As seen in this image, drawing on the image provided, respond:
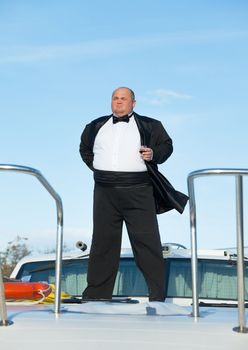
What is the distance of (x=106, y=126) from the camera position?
17.0 feet

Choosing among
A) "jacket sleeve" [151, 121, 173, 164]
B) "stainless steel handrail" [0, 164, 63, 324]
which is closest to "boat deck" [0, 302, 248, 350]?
"stainless steel handrail" [0, 164, 63, 324]

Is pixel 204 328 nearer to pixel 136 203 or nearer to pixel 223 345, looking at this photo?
pixel 223 345

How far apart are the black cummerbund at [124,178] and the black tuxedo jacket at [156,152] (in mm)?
51

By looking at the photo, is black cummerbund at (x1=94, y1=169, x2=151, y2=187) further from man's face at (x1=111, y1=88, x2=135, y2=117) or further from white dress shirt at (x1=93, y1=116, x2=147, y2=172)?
man's face at (x1=111, y1=88, x2=135, y2=117)

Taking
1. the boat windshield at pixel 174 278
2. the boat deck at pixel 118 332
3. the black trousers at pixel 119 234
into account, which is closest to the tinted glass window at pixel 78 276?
the boat windshield at pixel 174 278

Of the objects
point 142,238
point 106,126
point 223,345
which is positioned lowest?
point 223,345

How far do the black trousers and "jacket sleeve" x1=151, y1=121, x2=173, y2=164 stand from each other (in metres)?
0.21

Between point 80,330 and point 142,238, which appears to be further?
point 142,238

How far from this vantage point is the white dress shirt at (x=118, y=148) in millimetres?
4895

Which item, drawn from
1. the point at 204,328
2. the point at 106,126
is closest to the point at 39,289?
the point at 106,126

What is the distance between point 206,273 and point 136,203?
1.76 metres

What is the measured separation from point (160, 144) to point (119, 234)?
0.65m

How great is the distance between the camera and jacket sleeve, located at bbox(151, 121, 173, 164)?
4.98 metres

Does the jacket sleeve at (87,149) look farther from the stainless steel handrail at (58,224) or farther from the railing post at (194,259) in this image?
the railing post at (194,259)
